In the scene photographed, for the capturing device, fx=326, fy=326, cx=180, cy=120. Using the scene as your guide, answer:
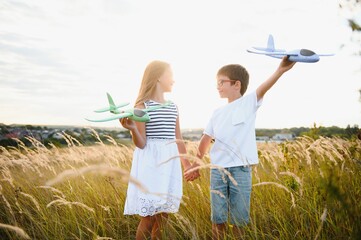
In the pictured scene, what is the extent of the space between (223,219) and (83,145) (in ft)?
11.8

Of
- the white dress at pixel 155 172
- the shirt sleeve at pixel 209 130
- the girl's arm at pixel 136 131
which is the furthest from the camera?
the shirt sleeve at pixel 209 130

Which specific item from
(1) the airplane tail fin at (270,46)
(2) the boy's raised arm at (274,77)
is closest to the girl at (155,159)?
(2) the boy's raised arm at (274,77)

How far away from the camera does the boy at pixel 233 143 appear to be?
283 cm

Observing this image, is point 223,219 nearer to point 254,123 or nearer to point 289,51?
point 254,123

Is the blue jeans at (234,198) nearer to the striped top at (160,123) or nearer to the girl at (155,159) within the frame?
the girl at (155,159)

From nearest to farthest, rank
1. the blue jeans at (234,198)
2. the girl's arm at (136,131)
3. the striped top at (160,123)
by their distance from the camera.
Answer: the girl's arm at (136,131)
the blue jeans at (234,198)
the striped top at (160,123)

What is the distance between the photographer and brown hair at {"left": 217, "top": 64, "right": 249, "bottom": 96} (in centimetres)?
311

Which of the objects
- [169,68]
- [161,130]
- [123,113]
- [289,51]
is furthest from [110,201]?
[289,51]

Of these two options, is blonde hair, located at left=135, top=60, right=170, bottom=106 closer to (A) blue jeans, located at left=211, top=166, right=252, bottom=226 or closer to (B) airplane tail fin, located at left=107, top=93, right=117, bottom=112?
(B) airplane tail fin, located at left=107, top=93, right=117, bottom=112

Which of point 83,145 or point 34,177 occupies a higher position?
point 83,145

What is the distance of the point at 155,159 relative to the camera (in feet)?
9.85

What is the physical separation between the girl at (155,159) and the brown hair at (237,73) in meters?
0.53

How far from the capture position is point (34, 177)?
19.5 feet

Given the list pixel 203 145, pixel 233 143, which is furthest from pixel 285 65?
pixel 203 145
